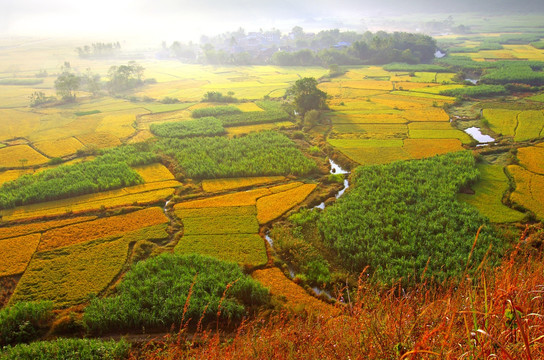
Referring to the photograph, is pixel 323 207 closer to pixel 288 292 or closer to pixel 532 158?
pixel 288 292

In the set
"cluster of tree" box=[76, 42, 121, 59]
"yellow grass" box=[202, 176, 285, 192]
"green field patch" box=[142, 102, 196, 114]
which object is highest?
"cluster of tree" box=[76, 42, 121, 59]

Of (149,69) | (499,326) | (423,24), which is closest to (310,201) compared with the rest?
(499,326)

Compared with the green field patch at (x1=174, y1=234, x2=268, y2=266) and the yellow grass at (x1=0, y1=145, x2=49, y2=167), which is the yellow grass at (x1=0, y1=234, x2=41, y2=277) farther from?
the yellow grass at (x1=0, y1=145, x2=49, y2=167)

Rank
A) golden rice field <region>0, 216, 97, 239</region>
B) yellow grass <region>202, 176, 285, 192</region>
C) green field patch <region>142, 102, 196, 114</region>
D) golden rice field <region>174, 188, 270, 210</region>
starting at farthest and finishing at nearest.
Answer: green field patch <region>142, 102, 196, 114</region> < yellow grass <region>202, 176, 285, 192</region> < golden rice field <region>174, 188, 270, 210</region> < golden rice field <region>0, 216, 97, 239</region>

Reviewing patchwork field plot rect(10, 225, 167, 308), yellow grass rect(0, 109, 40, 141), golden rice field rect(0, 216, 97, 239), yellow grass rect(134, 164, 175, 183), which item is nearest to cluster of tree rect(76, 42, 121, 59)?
yellow grass rect(0, 109, 40, 141)

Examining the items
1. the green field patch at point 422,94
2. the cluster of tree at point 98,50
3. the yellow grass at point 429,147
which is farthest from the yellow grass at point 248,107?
the cluster of tree at point 98,50

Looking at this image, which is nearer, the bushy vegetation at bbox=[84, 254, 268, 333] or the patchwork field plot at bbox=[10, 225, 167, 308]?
the bushy vegetation at bbox=[84, 254, 268, 333]

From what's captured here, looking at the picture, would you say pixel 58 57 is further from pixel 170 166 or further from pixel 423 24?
pixel 423 24

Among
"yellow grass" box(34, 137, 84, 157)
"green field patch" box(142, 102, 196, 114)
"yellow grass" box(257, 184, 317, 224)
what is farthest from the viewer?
"green field patch" box(142, 102, 196, 114)
